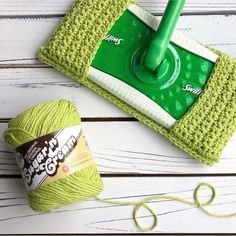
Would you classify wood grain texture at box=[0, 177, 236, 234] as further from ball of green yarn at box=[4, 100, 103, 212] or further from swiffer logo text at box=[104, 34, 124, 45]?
swiffer logo text at box=[104, 34, 124, 45]

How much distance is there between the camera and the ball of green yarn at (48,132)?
79cm

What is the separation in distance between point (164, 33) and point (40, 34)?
0.73ft

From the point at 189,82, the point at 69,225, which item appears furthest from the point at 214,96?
the point at 69,225

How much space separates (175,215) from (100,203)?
0.43 feet

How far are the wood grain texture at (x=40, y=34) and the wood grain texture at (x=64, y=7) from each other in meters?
0.01

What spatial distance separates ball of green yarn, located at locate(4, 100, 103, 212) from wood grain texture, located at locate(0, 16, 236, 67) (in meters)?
0.13

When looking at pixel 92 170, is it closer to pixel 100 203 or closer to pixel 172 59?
pixel 100 203

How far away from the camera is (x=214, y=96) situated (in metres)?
0.86

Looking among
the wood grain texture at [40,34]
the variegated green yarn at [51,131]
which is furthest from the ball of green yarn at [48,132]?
the wood grain texture at [40,34]

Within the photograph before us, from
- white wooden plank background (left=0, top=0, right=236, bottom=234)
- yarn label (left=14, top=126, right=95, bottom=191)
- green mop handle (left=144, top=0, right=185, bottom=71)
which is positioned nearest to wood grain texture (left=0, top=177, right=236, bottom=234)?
white wooden plank background (left=0, top=0, right=236, bottom=234)

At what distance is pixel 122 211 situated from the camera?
88 centimetres

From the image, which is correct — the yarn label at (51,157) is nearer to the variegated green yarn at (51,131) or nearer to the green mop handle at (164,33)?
the variegated green yarn at (51,131)

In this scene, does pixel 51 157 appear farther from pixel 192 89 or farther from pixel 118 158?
pixel 192 89

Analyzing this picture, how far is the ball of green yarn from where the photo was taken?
31.0 inches
